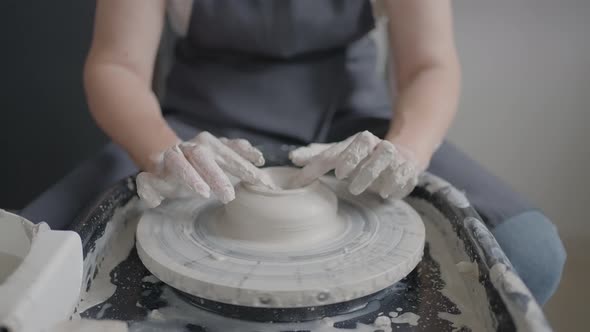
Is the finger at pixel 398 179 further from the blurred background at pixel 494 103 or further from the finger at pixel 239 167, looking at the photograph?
the blurred background at pixel 494 103

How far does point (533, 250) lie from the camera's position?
108 cm

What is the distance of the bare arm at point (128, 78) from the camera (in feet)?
3.70

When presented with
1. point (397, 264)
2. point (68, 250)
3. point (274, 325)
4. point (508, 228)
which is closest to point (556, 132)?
point (508, 228)

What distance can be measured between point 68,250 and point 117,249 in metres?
0.28

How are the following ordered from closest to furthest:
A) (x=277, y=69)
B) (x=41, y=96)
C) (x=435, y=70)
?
1. (x=435, y=70)
2. (x=277, y=69)
3. (x=41, y=96)

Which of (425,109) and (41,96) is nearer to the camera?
(425,109)

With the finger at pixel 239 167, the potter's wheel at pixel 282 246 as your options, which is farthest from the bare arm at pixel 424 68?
the finger at pixel 239 167

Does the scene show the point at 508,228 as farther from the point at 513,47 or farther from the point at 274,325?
the point at 513,47

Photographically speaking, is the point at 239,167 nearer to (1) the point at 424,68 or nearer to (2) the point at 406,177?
(2) the point at 406,177

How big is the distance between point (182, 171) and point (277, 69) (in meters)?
0.62

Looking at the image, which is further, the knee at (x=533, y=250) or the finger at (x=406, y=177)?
the knee at (x=533, y=250)

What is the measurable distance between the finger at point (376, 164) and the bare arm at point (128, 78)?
0.39 meters

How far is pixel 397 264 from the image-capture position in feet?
2.68

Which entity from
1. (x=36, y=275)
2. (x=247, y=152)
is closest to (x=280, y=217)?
(x=247, y=152)
